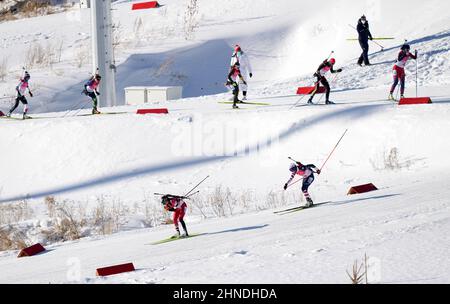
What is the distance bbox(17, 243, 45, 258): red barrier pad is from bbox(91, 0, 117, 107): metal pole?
47.9 feet

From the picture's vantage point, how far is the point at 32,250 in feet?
46.1

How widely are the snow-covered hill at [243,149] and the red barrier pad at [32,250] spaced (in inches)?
12.9

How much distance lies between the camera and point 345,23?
105 feet

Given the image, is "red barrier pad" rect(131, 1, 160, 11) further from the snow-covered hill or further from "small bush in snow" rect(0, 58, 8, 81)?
"small bush in snow" rect(0, 58, 8, 81)

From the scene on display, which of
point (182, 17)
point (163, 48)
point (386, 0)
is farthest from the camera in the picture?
point (182, 17)

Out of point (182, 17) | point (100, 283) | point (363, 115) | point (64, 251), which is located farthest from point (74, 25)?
point (100, 283)

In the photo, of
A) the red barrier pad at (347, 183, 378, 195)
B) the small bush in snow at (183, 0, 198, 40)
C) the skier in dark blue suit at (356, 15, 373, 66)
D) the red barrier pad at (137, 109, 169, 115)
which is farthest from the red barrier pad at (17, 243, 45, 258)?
the small bush in snow at (183, 0, 198, 40)

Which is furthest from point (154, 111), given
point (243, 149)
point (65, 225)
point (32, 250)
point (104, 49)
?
point (32, 250)

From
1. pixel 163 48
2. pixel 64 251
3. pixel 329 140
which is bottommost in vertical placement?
pixel 64 251

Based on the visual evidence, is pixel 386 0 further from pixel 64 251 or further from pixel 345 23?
pixel 64 251

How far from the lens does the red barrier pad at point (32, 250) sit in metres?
13.8

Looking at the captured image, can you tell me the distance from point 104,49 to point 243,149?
9.73m

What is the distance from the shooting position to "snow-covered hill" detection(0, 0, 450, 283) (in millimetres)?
10445
